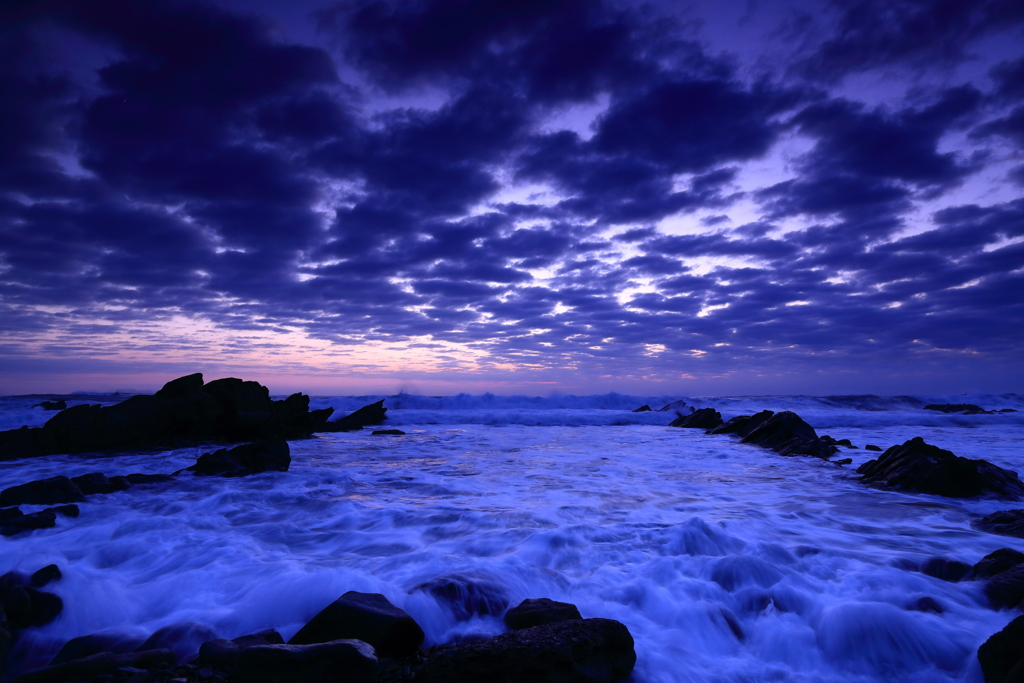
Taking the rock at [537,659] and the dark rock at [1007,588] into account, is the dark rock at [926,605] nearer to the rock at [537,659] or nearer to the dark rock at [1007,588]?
the dark rock at [1007,588]

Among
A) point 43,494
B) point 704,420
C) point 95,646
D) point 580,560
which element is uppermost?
point 704,420

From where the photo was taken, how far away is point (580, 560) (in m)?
4.01

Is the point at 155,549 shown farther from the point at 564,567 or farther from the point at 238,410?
the point at 238,410

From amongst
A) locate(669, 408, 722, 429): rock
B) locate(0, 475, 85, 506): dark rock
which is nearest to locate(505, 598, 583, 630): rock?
locate(0, 475, 85, 506): dark rock

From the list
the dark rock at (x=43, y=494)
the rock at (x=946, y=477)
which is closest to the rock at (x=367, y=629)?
the dark rock at (x=43, y=494)

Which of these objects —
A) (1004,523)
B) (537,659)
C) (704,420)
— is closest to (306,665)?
(537,659)

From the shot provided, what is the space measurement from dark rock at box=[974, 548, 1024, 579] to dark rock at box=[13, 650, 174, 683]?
522 cm

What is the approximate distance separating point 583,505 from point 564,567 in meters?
2.02

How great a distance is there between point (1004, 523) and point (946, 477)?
81.1 inches

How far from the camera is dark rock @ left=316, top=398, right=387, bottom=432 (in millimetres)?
18891

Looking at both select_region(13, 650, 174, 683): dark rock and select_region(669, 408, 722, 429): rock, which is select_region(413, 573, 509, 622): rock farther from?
select_region(669, 408, 722, 429): rock

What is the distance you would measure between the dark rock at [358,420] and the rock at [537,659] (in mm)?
17394

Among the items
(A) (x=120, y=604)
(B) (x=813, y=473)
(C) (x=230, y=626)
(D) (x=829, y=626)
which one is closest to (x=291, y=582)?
(C) (x=230, y=626)

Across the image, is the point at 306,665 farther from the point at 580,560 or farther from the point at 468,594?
the point at 580,560
